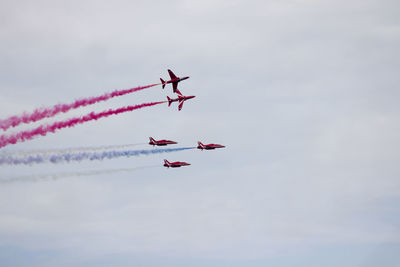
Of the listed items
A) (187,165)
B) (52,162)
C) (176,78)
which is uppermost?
(176,78)

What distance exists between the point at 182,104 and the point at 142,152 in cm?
1555

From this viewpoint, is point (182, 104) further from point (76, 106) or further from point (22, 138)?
point (22, 138)

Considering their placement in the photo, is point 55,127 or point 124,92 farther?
point 124,92

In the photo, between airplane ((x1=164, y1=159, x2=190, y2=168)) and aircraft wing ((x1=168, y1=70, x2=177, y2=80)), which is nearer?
aircraft wing ((x1=168, y1=70, x2=177, y2=80))

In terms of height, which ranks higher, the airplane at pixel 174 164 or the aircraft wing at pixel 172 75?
the aircraft wing at pixel 172 75

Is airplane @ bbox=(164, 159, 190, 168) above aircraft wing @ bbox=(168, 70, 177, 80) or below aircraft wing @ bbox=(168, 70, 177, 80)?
below

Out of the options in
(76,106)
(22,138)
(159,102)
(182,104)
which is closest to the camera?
(22,138)

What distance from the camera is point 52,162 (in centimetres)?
13938

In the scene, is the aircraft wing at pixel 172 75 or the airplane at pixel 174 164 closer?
the aircraft wing at pixel 172 75

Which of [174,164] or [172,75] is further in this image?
[174,164]

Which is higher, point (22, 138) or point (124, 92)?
point (124, 92)

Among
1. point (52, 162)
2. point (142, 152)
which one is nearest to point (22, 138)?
point (52, 162)

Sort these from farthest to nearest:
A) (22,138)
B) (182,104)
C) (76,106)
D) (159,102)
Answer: (182,104) < (159,102) < (76,106) < (22,138)

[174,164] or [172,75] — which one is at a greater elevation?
[172,75]
